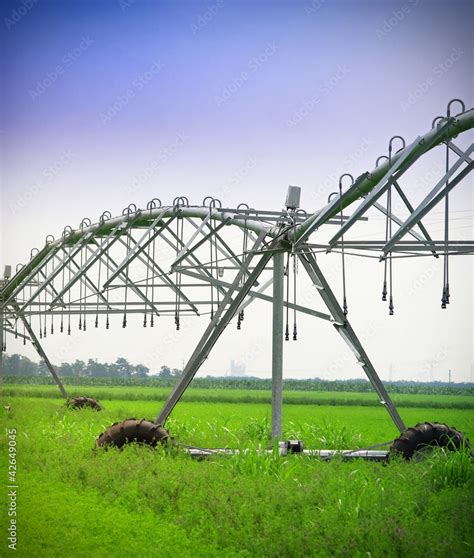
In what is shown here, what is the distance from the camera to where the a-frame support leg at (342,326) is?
14.2 m

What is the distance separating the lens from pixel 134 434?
46.0 feet

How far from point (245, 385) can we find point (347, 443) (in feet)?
118

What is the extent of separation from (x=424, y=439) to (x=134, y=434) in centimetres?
472

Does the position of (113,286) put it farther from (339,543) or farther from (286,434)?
(339,543)

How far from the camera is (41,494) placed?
11992 millimetres

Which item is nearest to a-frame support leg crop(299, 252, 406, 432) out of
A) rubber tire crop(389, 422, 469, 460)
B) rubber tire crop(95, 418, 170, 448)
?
rubber tire crop(389, 422, 469, 460)

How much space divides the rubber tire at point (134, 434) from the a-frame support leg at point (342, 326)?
3.44 metres

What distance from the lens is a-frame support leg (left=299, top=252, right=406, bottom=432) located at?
14227mm

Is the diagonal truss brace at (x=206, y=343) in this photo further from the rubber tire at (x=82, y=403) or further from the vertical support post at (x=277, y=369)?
the rubber tire at (x=82, y=403)

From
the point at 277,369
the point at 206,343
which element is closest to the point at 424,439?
the point at 277,369

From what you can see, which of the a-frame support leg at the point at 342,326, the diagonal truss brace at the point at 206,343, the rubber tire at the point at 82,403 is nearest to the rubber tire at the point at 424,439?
the a-frame support leg at the point at 342,326

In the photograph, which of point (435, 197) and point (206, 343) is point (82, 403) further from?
point (435, 197)

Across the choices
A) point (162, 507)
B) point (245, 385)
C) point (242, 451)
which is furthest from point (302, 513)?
point (245, 385)

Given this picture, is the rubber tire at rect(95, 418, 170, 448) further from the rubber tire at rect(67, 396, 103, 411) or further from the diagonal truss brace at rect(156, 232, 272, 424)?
the rubber tire at rect(67, 396, 103, 411)
